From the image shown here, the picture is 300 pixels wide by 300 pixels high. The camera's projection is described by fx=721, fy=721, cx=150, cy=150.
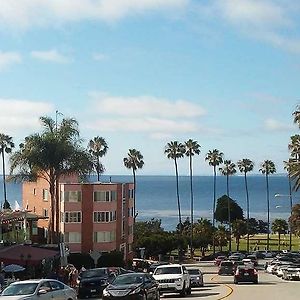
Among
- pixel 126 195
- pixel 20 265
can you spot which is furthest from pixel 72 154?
pixel 126 195

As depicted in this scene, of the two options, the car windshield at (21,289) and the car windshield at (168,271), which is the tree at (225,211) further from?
the car windshield at (21,289)

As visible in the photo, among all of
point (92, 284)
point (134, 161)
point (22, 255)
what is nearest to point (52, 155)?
point (22, 255)

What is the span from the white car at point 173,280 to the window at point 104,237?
42.7 m

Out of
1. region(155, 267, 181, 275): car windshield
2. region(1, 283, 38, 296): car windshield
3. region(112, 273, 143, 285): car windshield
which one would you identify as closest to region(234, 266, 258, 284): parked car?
region(155, 267, 181, 275): car windshield

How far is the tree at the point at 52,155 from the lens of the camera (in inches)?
2392

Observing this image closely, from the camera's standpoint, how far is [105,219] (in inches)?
3159

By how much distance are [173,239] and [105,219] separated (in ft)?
101

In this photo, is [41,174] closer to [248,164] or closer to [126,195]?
[126,195]

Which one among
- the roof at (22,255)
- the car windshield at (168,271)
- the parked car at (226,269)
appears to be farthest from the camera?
the parked car at (226,269)

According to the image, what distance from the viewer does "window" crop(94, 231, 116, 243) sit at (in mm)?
79812

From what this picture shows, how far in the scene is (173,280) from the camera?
36.3 meters

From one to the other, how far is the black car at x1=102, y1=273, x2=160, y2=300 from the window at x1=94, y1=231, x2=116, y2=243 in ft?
165

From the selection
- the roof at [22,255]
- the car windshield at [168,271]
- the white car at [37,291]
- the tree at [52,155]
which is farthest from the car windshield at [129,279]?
the tree at [52,155]

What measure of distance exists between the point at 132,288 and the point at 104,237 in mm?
52630
